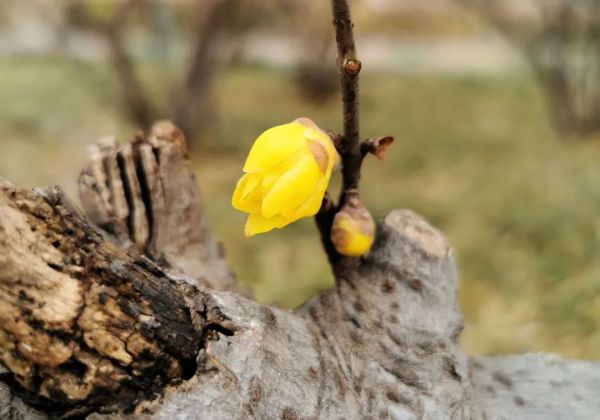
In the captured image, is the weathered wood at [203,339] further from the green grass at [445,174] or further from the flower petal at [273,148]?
the green grass at [445,174]

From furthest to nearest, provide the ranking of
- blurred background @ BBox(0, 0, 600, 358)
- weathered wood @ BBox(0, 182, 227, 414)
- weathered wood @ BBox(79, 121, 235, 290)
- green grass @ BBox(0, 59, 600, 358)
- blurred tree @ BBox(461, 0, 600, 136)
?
blurred tree @ BBox(461, 0, 600, 136) → blurred background @ BBox(0, 0, 600, 358) → green grass @ BBox(0, 59, 600, 358) → weathered wood @ BBox(79, 121, 235, 290) → weathered wood @ BBox(0, 182, 227, 414)

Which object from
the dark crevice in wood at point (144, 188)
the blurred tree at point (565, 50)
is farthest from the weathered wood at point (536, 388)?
the blurred tree at point (565, 50)

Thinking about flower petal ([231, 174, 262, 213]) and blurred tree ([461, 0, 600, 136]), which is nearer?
flower petal ([231, 174, 262, 213])

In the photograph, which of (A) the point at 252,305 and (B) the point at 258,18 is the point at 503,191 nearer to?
(B) the point at 258,18

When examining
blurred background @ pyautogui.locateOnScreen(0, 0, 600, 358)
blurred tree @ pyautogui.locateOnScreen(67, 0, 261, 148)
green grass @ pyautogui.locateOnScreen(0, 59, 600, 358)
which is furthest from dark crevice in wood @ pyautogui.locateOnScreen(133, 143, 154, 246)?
blurred tree @ pyautogui.locateOnScreen(67, 0, 261, 148)

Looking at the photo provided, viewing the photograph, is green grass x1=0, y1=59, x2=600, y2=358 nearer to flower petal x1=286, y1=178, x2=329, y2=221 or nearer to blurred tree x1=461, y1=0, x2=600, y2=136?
blurred tree x1=461, y1=0, x2=600, y2=136

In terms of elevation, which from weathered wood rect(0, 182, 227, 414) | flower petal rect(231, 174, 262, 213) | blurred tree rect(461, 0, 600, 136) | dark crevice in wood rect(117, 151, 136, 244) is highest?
blurred tree rect(461, 0, 600, 136)

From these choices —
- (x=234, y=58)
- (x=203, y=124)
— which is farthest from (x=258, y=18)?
(x=203, y=124)
